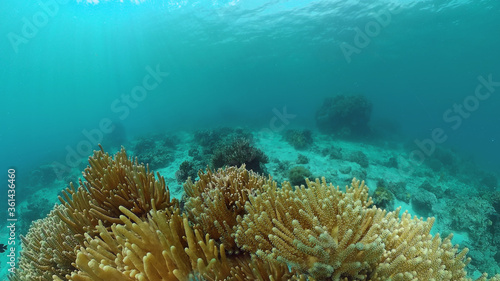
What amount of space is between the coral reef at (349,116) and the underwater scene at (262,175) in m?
0.19

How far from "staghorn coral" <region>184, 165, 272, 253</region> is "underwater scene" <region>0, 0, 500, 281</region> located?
0.02m

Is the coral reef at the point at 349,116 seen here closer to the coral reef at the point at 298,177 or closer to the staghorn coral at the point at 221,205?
the coral reef at the point at 298,177

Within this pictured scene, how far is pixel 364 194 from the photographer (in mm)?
2529

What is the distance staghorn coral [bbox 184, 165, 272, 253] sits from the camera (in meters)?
2.52

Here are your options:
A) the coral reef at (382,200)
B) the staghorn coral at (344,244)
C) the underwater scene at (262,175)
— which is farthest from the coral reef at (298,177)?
the staghorn coral at (344,244)

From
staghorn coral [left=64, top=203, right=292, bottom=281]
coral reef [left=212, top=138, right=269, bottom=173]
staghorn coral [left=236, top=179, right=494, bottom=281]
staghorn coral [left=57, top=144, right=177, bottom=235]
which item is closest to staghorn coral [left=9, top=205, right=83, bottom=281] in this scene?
staghorn coral [left=57, top=144, right=177, bottom=235]

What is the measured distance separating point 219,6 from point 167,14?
10659 millimetres

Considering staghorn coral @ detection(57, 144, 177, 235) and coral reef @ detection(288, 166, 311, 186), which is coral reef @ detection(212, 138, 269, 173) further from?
staghorn coral @ detection(57, 144, 177, 235)

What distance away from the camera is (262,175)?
202 inches

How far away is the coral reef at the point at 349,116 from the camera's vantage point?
23.4 metres

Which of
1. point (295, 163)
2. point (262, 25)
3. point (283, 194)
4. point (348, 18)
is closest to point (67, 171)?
point (295, 163)

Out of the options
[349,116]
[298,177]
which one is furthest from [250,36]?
[298,177]

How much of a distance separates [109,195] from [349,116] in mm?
24261

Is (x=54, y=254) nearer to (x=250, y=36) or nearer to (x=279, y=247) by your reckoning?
(x=279, y=247)
